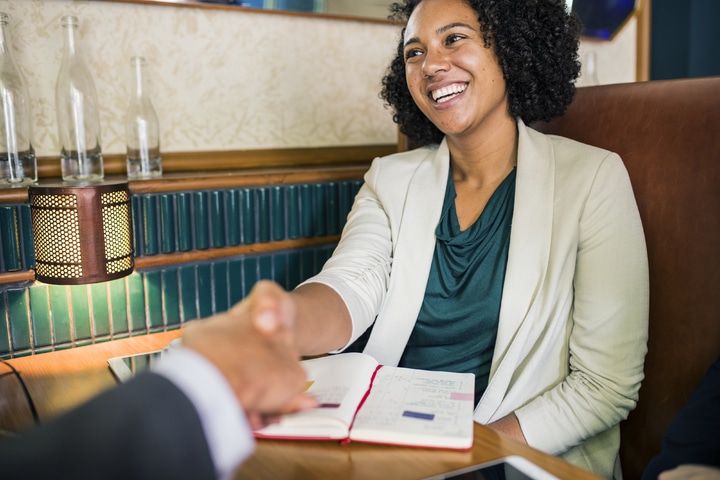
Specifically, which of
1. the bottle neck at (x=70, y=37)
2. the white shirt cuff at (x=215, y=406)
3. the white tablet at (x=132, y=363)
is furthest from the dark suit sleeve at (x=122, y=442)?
the bottle neck at (x=70, y=37)

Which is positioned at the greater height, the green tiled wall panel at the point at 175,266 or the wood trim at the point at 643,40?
the wood trim at the point at 643,40

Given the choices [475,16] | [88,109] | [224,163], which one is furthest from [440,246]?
[88,109]

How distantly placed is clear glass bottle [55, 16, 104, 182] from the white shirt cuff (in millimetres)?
1139

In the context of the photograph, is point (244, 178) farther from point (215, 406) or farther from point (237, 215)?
point (215, 406)

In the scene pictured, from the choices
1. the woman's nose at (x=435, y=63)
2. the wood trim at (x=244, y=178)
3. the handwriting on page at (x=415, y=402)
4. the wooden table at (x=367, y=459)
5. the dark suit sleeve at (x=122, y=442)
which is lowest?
the wooden table at (x=367, y=459)

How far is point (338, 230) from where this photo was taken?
1994mm

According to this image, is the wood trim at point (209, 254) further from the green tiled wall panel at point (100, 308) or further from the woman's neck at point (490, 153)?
the woman's neck at point (490, 153)

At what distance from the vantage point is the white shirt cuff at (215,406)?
2.02 ft

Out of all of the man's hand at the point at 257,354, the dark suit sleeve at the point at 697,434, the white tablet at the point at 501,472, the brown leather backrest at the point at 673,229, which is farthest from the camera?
the brown leather backrest at the point at 673,229

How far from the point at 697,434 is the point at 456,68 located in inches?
34.0

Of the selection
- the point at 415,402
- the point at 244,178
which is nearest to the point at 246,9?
the point at 244,178

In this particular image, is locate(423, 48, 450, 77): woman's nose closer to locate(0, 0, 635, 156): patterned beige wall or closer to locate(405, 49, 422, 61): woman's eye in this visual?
locate(405, 49, 422, 61): woman's eye

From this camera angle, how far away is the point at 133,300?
170 cm

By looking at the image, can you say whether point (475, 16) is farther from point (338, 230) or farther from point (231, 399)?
point (231, 399)
